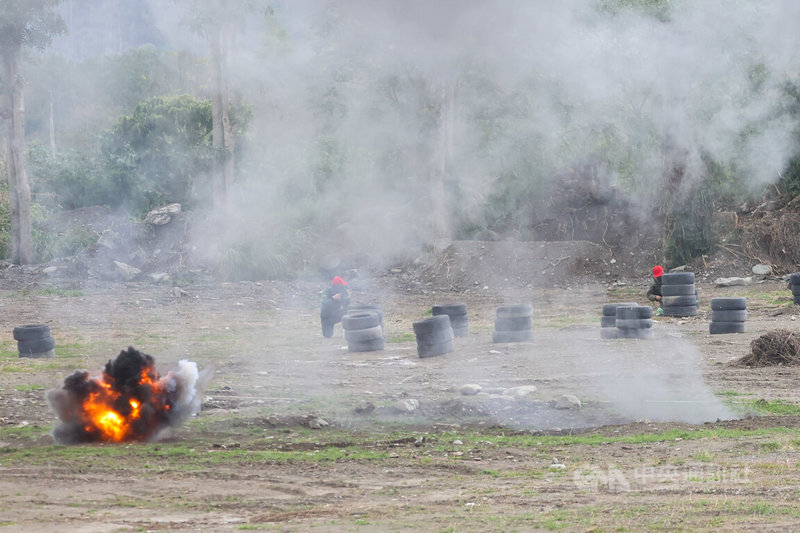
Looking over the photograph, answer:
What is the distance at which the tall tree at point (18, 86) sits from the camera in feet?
88.9

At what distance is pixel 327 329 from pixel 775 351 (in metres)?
10.8

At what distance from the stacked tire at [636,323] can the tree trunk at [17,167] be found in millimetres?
23187

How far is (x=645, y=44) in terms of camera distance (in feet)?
67.3

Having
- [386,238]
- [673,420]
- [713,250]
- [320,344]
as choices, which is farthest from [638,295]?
[673,420]

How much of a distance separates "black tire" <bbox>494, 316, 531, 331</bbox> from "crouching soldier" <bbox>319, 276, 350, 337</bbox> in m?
3.96

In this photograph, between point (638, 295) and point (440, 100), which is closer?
point (440, 100)

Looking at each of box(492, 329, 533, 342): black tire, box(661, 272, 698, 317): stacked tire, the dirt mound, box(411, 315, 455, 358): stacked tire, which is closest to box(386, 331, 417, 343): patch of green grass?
box(492, 329, 533, 342): black tire

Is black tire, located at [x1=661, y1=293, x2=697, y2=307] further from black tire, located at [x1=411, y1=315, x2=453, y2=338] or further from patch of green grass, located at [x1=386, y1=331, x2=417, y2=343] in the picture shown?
black tire, located at [x1=411, y1=315, x2=453, y2=338]

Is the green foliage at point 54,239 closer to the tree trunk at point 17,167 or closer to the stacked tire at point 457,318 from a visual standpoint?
the tree trunk at point 17,167

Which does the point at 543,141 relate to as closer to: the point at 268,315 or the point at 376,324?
the point at 268,315

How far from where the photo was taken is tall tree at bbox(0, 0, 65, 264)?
88.9 ft

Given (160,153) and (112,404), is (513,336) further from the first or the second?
(160,153)

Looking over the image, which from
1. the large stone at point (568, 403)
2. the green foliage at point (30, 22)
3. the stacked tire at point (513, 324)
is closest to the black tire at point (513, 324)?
the stacked tire at point (513, 324)

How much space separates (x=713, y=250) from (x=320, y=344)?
58.7ft
